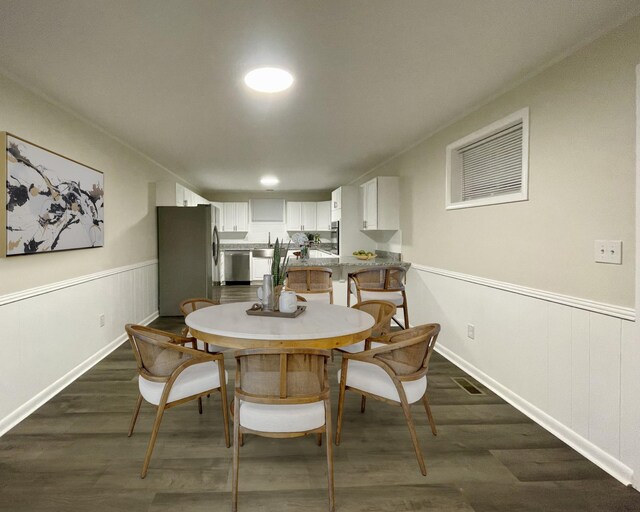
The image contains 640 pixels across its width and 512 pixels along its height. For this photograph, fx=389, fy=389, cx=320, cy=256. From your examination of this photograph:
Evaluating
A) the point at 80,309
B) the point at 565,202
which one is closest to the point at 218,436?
the point at 80,309

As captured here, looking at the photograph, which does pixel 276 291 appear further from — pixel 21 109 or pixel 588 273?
pixel 21 109

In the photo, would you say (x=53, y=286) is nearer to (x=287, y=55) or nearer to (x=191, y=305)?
(x=191, y=305)

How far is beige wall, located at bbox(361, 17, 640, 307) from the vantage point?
6.56 feet

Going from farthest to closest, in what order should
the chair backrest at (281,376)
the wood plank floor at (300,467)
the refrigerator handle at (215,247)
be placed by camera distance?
1. the refrigerator handle at (215,247)
2. the wood plank floor at (300,467)
3. the chair backrest at (281,376)

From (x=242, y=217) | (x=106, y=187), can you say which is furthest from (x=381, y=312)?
(x=242, y=217)

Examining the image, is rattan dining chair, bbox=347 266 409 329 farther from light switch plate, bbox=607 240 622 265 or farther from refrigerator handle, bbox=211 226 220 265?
refrigerator handle, bbox=211 226 220 265

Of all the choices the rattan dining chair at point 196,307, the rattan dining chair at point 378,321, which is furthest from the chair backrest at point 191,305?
the rattan dining chair at point 378,321

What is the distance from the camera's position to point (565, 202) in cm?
239

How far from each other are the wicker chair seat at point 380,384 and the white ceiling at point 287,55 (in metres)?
1.87

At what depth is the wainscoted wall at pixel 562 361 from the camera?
2.01 meters

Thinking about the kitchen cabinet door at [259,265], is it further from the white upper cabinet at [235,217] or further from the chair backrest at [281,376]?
the chair backrest at [281,376]

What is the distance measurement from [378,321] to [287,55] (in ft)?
6.06

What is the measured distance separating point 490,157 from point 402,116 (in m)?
0.88

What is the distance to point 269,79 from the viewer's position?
2645mm
